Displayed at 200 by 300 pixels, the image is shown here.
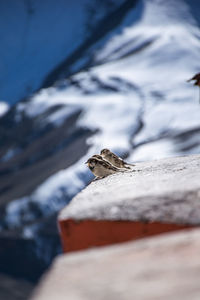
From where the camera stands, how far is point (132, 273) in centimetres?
50

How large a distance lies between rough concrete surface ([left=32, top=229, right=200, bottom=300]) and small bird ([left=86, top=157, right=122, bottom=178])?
126cm

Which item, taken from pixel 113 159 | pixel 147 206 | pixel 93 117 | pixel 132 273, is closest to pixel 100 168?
pixel 113 159

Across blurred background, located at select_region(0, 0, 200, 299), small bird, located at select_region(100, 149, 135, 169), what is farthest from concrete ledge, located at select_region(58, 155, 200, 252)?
blurred background, located at select_region(0, 0, 200, 299)

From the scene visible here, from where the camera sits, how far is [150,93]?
1037cm

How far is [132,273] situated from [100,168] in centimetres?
139

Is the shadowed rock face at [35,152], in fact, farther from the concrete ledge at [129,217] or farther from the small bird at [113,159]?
the concrete ledge at [129,217]

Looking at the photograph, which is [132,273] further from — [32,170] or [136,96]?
[136,96]

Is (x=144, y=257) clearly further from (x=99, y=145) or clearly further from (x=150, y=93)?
(x=150, y=93)

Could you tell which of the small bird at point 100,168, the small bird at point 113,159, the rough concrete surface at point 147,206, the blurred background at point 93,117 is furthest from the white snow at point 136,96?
the rough concrete surface at point 147,206

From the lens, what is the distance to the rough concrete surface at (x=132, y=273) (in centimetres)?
44

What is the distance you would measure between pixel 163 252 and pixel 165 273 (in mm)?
67

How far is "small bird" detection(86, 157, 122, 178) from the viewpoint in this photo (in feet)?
6.15

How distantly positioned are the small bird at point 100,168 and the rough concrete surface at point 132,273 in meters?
1.26

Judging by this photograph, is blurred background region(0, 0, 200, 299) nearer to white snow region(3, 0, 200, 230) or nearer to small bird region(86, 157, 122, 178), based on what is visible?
white snow region(3, 0, 200, 230)
